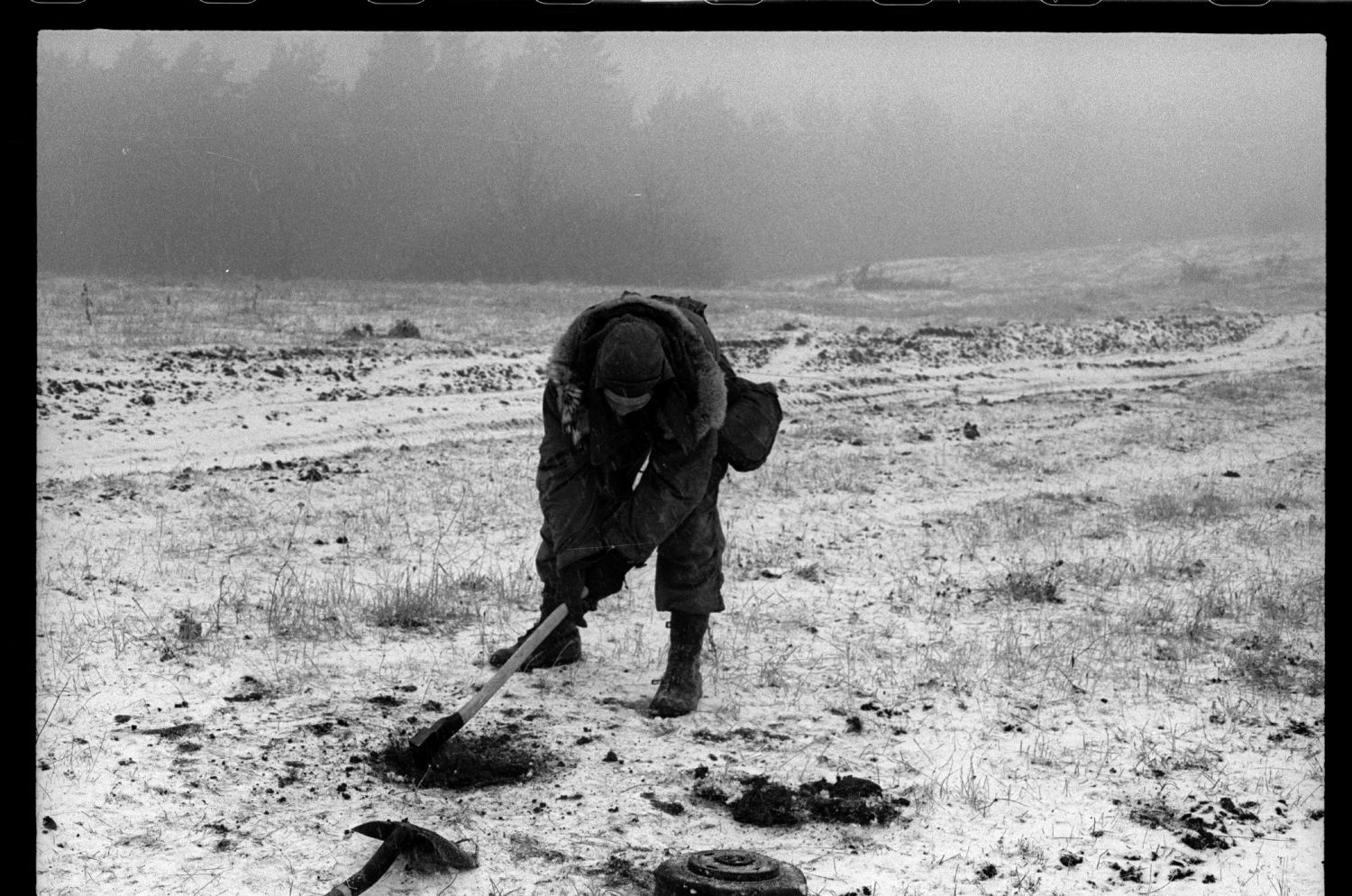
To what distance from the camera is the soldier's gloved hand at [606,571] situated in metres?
5.07

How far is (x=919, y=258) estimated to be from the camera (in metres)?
28.1

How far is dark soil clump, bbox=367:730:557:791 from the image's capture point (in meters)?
4.43

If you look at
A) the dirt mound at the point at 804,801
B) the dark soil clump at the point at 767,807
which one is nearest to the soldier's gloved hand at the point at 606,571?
the dirt mound at the point at 804,801

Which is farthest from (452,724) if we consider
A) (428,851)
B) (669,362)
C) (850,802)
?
(669,362)

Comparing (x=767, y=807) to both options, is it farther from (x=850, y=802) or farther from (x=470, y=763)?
(x=470, y=763)

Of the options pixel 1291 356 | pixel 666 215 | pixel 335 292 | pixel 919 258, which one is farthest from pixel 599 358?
pixel 919 258

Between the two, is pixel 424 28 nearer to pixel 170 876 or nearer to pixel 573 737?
pixel 170 876

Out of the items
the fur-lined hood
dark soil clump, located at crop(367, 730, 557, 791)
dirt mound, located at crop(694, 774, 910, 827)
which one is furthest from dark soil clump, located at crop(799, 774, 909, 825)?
the fur-lined hood

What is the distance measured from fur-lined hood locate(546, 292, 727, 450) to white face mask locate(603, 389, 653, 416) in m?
0.13

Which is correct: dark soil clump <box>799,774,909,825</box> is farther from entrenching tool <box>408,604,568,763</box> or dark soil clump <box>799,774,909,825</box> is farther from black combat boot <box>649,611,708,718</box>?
entrenching tool <box>408,604,568,763</box>

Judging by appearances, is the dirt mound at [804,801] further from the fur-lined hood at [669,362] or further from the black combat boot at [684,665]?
the fur-lined hood at [669,362]

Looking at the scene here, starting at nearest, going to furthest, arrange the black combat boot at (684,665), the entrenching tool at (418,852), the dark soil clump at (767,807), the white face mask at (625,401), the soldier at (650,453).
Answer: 1. the entrenching tool at (418,852)
2. the dark soil clump at (767,807)
3. the white face mask at (625,401)
4. the soldier at (650,453)
5. the black combat boot at (684,665)

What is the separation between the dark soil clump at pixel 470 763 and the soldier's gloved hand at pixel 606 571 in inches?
26.7
